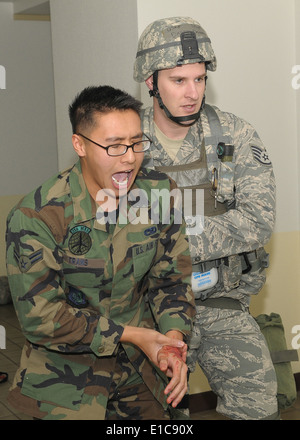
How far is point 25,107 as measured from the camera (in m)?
6.55

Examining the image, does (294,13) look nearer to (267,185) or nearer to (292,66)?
(292,66)

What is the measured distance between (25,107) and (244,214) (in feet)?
14.6

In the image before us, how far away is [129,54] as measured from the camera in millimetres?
3303

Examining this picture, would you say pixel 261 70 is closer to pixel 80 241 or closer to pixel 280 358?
pixel 280 358

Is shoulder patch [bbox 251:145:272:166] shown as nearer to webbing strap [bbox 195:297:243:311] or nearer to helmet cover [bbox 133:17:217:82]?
helmet cover [bbox 133:17:217:82]

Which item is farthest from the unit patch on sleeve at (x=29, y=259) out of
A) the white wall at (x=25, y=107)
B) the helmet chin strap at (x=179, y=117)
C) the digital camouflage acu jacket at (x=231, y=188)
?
the white wall at (x=25, y=107)

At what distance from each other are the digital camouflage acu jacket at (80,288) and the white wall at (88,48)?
1419 mm

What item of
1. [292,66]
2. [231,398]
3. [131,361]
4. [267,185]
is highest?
[292,66]

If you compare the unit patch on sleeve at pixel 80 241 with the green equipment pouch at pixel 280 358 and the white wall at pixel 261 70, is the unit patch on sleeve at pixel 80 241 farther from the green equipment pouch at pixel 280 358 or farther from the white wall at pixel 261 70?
the white wall at pixel 261 70

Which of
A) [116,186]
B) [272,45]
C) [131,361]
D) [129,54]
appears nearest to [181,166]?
[116,186]

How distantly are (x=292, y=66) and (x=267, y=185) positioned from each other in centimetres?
137

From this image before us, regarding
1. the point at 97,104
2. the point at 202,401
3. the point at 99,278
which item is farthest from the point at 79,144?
the point at 202,401

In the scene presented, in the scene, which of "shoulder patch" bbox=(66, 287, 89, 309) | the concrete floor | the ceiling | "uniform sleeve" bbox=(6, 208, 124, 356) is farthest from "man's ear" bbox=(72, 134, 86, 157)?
the ceiling

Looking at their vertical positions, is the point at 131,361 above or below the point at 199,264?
below
